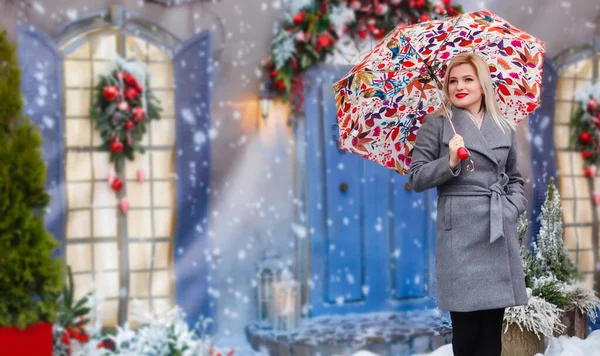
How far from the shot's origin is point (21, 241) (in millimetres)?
3709

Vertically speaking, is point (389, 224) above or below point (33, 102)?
below

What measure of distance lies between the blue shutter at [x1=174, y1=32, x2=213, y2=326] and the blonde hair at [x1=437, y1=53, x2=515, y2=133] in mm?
2014

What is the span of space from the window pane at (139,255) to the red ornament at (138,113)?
81cm

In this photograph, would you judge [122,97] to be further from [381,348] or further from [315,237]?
[381,348]

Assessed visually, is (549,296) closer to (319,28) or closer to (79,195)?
(319,28)

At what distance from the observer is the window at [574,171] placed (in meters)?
5.32

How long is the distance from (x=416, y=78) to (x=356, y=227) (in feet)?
5.90

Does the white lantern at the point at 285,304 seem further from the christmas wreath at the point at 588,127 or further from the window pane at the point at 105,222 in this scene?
the christmas wreath at the point at 588,127

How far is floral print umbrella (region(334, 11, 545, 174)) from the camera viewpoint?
313 centimetres

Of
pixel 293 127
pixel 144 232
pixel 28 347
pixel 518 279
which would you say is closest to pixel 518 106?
pixel 518 279

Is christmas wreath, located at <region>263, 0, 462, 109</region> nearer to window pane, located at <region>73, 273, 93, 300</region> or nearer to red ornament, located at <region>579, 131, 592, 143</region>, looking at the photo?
red ornament, located at <region>579, 131, 592, 143</region>

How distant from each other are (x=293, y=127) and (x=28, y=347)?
2.16 m

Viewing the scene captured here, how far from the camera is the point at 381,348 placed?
479 centimetres

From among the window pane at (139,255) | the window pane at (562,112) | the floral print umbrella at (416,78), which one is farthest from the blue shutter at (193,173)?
the window pane at (562,112)
